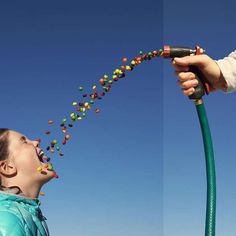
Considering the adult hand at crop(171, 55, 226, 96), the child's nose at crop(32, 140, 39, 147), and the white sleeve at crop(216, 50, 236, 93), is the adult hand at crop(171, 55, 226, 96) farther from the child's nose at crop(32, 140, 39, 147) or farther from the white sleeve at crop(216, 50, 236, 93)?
the child's nose at crop(32, 140, 39, 147)

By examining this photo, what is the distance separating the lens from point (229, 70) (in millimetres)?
1840

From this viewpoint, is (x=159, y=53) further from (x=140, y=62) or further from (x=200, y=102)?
(x=200, y=102)

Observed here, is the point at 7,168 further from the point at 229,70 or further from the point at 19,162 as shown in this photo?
the point at 229,70

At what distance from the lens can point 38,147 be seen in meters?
3.30

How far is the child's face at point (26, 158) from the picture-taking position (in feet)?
10.1

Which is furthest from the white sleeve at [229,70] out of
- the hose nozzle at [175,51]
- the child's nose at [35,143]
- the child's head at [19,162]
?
the child's nose at [35,143]

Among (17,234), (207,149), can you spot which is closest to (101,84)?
(207,149)

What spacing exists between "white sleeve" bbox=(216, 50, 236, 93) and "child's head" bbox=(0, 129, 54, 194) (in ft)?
5.55

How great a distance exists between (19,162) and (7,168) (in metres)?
0.10

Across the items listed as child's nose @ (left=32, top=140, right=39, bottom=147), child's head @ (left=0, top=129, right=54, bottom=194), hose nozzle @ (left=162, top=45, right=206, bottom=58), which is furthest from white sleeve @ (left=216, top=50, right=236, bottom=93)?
child's nose @ (left=32, top=140, right=39, bottom=147)

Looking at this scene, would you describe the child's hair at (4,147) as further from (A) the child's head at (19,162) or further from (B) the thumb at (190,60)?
(B) the thumb at (190,60)

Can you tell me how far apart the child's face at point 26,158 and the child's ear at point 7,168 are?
3cm

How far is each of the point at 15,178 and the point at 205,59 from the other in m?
1.90

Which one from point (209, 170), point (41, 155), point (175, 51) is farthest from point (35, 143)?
point (209, 170)
